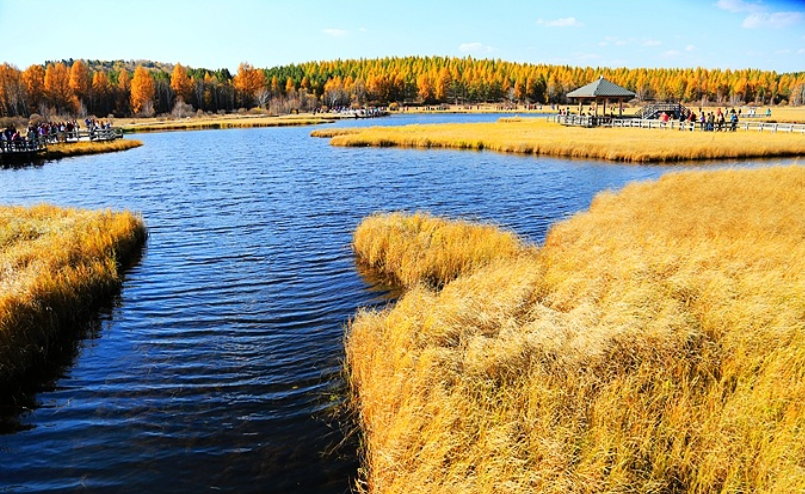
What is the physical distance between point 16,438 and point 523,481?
7.34 metres

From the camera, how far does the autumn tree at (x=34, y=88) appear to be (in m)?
112

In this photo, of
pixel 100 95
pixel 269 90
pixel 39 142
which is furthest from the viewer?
pixel 269 90

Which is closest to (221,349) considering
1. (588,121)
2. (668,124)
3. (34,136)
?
(34,136)

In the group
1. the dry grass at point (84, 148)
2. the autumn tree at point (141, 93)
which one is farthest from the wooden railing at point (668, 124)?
the autumn tree at point (141, 93)

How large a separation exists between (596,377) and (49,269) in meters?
11.8

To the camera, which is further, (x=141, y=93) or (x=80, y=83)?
(x=141, y=93)

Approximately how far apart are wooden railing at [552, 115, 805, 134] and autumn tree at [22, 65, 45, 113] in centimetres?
10938

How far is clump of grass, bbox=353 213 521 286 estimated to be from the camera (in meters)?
13.4

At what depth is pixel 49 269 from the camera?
1171 cm

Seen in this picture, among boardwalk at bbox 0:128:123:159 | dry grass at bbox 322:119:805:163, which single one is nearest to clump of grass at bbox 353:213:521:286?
dry grass at bbox 322:119:805:163

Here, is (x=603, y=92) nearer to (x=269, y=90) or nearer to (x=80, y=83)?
(x=80, y=83)

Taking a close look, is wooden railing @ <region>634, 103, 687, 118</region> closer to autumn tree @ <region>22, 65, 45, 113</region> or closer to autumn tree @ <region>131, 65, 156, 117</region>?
autumn tree @ <region>131, 65, 156, 117</region>

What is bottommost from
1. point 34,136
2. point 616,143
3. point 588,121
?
point 616,143

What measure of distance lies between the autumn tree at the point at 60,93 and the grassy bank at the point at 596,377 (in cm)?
13035
